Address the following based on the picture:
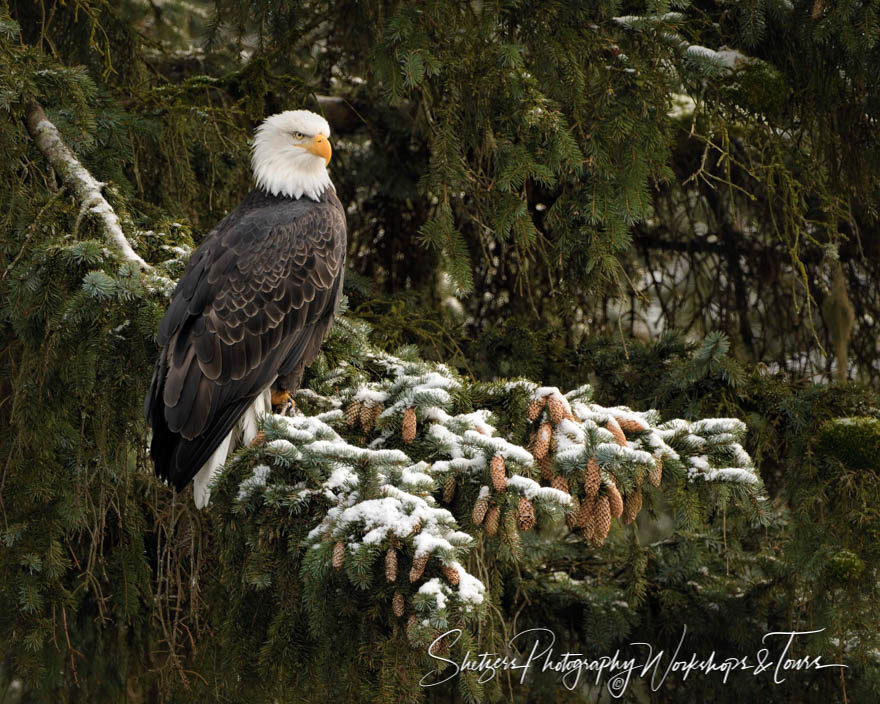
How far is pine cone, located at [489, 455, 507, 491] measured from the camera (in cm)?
241

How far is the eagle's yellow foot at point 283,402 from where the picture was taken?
392 cm

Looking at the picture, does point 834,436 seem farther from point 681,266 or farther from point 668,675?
point 681,266

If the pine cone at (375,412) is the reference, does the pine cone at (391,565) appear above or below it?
below

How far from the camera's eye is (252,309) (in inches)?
153

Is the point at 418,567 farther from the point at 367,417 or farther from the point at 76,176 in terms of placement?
the point at 76,176

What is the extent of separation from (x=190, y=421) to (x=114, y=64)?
2.02 m

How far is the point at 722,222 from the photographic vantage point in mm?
5570

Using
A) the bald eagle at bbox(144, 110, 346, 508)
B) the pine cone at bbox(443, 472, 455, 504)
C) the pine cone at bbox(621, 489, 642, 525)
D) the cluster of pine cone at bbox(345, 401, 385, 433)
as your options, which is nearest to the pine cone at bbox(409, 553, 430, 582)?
the pine cone at bbox(443, 472, 455, 504)

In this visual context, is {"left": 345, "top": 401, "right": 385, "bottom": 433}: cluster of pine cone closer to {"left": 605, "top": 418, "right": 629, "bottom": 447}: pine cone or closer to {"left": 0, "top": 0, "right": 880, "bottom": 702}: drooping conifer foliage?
{"left": 0, "top": 0, "right": 880, "bottom": 702}: drooping conifer foliage

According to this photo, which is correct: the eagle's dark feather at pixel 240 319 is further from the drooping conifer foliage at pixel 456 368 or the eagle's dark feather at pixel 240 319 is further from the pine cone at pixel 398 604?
the pine cone at pixel 398 604

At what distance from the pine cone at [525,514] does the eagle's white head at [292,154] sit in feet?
7.88

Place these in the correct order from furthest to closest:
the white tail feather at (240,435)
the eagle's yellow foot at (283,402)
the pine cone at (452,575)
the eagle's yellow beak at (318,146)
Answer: the eagle's yellow beak at (318,146) < the eagle's yellow foot at (283,402) < the white tail feather at (240,435) < the pine cone at (452,575)

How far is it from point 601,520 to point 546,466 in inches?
9.4

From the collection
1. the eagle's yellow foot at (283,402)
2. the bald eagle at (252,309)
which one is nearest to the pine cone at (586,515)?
the bald eagle at (252,309)
